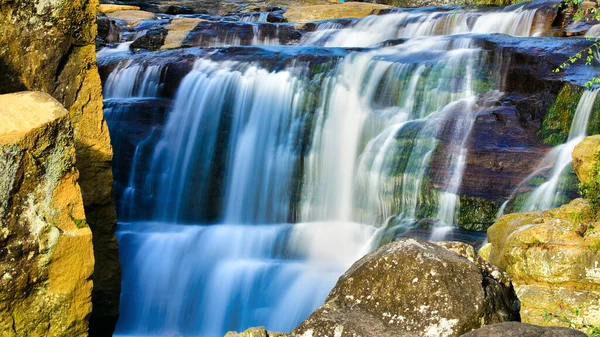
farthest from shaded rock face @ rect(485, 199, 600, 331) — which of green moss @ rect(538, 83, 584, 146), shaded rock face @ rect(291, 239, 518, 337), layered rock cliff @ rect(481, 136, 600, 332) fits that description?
green moss @ rect(538, 83, 584, 146)

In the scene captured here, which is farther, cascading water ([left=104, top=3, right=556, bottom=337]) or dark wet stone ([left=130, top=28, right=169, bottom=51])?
dark wet stone ([left=130, top=28, right=169, bottom=51])

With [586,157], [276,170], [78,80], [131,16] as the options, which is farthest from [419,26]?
[78,80]

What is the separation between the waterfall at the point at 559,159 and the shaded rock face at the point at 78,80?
16.0ft

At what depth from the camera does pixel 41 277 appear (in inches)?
185

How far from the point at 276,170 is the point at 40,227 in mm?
6182

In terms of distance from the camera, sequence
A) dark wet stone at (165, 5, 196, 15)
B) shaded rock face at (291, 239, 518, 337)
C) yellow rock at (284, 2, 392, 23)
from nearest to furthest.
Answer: shaded rock face at (291, 239, 518, 337) < yellow rock at (284, 2, 392, 23) < dark wet stone at (165, 5, 196, 15)

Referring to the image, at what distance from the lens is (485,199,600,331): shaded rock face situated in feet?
17.3

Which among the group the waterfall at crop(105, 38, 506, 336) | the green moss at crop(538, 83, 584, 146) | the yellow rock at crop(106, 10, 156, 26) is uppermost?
the yellow rock at crop(106, 10, 156, 26)

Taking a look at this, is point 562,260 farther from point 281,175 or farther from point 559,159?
point 281,175

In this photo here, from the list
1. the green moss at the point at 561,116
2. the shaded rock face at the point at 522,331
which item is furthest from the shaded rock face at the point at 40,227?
the green moss at the point at 561,116

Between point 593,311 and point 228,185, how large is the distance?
6585 mm

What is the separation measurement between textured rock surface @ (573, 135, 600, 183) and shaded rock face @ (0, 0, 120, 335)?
14.5ft

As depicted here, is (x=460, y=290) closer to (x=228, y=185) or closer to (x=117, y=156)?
(x=228, y=185)

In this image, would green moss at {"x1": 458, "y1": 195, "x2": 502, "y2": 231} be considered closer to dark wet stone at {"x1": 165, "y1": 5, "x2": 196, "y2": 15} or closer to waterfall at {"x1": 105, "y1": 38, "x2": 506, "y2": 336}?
waterfall at {"x1": 105, "y1": 38, "x2": 506, "y2": 336}
